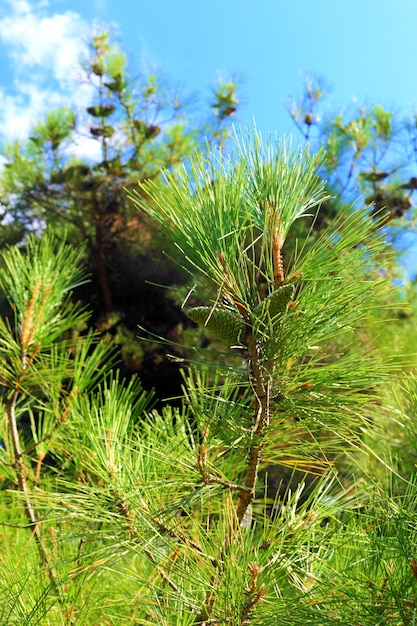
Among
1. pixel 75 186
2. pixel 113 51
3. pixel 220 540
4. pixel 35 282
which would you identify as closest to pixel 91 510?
pixel 220 540

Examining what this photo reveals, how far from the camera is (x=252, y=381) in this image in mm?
366

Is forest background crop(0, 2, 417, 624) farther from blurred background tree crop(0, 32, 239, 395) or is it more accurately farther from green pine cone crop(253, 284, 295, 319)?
blurred background tree crop(0, 32, 239, 395)

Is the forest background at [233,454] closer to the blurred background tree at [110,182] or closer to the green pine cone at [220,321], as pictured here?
the green pine cone at [220,321]

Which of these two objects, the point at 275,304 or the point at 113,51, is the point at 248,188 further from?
the point at 113,51

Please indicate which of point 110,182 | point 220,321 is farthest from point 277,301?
point 110,182

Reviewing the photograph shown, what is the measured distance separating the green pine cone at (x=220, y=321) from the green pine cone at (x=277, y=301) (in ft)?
0.04

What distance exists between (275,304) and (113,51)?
2280mm

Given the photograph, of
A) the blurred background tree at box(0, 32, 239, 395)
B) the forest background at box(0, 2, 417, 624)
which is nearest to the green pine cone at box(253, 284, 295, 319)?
the forest background at box(0, 2, 417, 624)

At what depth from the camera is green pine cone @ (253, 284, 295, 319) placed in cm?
33

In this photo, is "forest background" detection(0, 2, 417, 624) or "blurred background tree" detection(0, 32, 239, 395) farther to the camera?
"blurred background tree" detection(0, 32, 239, 395)

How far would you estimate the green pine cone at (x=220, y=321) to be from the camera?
1.09 ft

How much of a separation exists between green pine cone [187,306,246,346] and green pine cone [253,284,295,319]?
1 centimetres

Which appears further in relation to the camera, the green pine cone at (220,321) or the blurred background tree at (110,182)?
the blurred background tree at (110,182)

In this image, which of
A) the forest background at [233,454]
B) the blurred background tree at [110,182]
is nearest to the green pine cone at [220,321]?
the forest background at [233,454]
